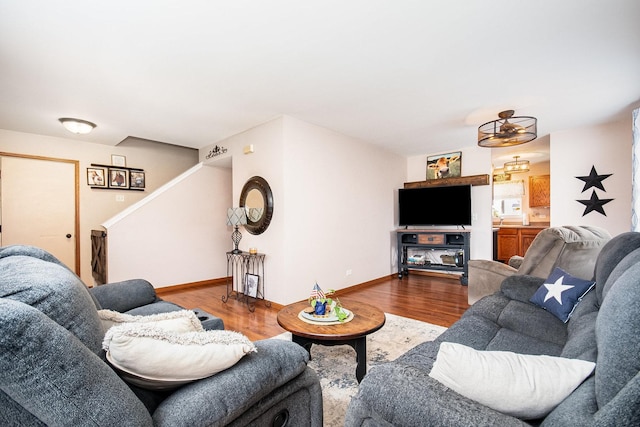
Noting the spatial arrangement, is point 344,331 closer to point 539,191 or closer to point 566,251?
point 566,251

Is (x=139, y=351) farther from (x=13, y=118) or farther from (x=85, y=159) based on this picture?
(x=85, y=159)

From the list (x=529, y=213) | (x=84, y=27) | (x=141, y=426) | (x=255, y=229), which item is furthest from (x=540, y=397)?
(x=529, y=213)

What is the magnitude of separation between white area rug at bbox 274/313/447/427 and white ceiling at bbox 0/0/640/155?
2.42 metres

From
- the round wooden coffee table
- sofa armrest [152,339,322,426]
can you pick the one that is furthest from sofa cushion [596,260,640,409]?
the round wooden coffee table

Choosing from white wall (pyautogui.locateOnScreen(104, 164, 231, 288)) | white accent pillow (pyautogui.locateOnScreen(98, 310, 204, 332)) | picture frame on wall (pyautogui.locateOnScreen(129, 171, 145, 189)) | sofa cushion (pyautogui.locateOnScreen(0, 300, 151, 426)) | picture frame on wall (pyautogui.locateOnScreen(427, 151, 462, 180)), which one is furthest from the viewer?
picture frame on wall (pyautogui.locateOnScreen(427, 151, 462, 180))

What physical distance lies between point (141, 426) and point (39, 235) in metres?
5.29

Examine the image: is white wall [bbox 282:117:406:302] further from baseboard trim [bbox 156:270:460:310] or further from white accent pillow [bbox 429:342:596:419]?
white accent pillow [bbox 429:342:596:419]

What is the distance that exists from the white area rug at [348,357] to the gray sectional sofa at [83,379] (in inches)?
26.9

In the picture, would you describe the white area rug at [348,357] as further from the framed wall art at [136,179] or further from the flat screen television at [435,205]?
the framed wall art at [136,179]

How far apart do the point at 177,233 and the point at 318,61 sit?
3.84 metres

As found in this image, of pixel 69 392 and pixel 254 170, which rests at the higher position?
pixel 254 170

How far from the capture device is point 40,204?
448 cm

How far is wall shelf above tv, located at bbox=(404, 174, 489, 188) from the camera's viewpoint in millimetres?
5148

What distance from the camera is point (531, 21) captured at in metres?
1.97
